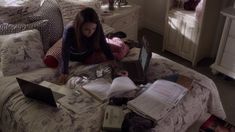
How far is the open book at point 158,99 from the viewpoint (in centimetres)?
160

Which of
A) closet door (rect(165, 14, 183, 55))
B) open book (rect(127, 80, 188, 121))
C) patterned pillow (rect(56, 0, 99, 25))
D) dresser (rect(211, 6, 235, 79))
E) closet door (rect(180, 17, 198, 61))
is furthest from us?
closet door (rect(165, 14, 183, 55))

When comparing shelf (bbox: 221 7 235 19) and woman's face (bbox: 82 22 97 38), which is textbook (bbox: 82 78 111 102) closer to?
woman's face (bbox: 82 22 97 38)

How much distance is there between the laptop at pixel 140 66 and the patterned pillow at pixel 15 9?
0.95m

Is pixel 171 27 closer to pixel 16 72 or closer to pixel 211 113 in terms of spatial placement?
pixel 211 113

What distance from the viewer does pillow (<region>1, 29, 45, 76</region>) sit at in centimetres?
196

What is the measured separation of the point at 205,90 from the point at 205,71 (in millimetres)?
1268

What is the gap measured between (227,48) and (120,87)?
61.3 inches

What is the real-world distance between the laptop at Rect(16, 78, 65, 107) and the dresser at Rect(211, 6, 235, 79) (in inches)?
72.6

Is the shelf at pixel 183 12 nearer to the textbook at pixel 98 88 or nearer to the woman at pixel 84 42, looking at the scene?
the woman at pixel 84 42

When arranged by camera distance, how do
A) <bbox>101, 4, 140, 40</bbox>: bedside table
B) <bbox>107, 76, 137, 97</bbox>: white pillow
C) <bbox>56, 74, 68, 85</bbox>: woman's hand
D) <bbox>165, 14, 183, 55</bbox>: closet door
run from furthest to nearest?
<bbox>165, 14, 183, 55</bbox>: closet door
<bbox>101, 4, 140, 40</bbox>: bedside table
<bbox>56, 74, 68, 85</bbox>: woman's hand
<bbox>107, 76, 137, 97</bbox>: white pillow

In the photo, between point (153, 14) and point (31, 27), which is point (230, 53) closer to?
point (153, 14)

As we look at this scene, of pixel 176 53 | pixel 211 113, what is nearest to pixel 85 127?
pixel 211 113

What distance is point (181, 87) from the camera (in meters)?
1.78

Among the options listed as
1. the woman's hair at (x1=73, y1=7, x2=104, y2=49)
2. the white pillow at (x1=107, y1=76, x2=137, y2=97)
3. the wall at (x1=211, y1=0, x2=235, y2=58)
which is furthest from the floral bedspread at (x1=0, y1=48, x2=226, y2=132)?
the wall at (x1=211, y1=0, x2=235, y2=58)
